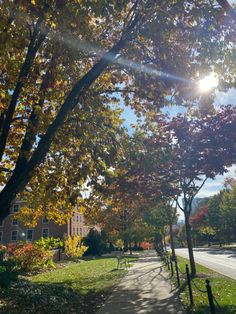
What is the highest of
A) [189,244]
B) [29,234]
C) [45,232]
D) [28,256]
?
[45,232]

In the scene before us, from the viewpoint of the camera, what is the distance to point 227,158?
39.2ft

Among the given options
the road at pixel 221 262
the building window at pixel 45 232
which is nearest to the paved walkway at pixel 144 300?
the road at pixel 221 262

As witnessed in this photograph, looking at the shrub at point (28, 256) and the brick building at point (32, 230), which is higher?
the brick building at point (32, 230)

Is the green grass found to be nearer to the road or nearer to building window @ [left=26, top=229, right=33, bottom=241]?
the road

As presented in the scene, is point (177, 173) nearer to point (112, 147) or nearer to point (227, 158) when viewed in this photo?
point (227, 158)

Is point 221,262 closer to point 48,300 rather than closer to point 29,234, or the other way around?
point 48,300

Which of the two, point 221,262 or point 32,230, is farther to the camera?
point 32,230

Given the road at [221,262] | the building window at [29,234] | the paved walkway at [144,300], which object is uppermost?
the building window at [29,234]

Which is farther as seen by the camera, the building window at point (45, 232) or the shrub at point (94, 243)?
the building window at point (45, 232)

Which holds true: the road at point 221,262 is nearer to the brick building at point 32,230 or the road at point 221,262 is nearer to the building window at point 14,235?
the brick building at point 32,230

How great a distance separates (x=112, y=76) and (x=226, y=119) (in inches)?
191

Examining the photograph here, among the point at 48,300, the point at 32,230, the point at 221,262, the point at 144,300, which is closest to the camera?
the point at 144,300

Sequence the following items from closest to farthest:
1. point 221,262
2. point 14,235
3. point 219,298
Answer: point 219,298, point 221,262, point 14,235

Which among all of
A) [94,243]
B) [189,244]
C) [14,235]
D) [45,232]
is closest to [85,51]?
[189,244]
